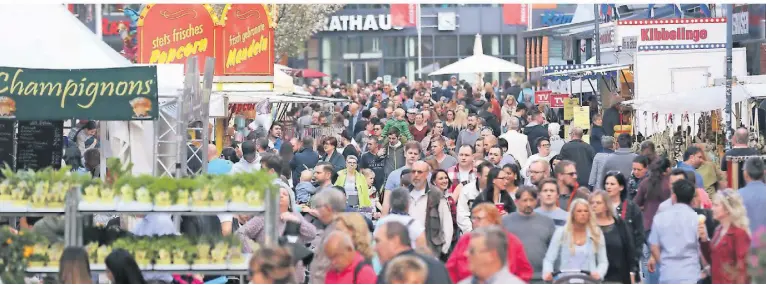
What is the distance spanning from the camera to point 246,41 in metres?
26.9

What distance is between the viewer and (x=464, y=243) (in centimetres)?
1105

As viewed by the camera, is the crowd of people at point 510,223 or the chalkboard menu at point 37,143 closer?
the crowd of people at point 510,223

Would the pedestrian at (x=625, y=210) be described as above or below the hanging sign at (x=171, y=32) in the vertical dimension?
below

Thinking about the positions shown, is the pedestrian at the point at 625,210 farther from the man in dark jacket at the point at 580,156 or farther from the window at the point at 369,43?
the window at the point at 369,43

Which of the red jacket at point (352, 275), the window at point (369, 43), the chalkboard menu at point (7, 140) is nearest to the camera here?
the red jacket at point (352, 275)

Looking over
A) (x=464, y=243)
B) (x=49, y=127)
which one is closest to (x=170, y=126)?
(x=49, y=127)

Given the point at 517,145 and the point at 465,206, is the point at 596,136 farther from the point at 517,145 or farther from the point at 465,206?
the point at 465,206

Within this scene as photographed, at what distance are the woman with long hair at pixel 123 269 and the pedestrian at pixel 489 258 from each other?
2.38 metres

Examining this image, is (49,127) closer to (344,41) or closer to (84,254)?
(84,254)

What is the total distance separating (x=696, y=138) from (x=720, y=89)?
3.30ft

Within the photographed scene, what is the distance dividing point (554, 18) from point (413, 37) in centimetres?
1207

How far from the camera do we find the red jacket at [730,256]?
1163cm

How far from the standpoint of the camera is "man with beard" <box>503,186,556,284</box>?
11.9m

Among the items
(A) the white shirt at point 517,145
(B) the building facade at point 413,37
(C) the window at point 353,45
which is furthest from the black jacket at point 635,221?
(C) the window at point 353,45
